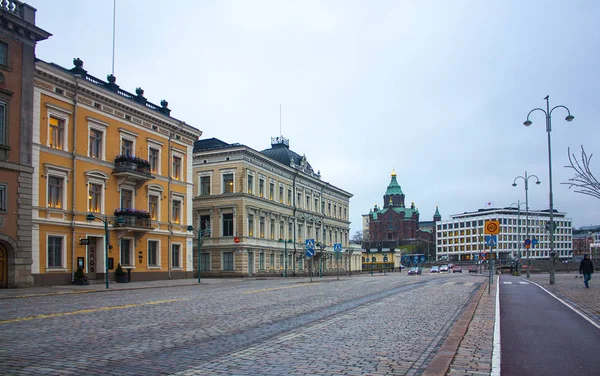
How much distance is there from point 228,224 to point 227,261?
12.3 ft

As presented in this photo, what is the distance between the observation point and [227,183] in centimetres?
5809

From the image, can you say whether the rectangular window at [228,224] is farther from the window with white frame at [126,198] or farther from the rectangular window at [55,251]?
the rectangular window at [55,251]

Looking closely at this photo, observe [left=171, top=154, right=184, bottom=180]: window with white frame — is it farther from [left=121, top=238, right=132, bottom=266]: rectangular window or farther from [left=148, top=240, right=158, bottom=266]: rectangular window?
[left=121, top=238, right=132, bottom=266]: rectangular window

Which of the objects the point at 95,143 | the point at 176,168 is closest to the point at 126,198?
the point at 95,143

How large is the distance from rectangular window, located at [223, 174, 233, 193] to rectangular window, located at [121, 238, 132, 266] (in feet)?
61.9

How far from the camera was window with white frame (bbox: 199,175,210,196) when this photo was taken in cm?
5981

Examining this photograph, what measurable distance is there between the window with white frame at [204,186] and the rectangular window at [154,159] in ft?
53.3

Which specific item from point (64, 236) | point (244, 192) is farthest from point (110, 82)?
point (244, 192)

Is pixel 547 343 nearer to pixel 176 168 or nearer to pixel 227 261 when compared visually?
pixel 176 168

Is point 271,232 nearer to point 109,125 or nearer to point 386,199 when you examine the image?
point 109,125

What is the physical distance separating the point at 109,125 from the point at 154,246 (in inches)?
394

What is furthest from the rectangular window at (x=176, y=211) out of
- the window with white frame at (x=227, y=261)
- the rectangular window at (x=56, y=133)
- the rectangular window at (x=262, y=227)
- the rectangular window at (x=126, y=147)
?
the rectangular window at (x=262, y=227)

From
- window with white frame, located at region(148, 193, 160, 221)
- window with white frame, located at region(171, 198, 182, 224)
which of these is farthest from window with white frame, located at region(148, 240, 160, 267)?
window with white frame, located at region(171, 198, 182, 224)

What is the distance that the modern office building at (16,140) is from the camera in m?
29.2
